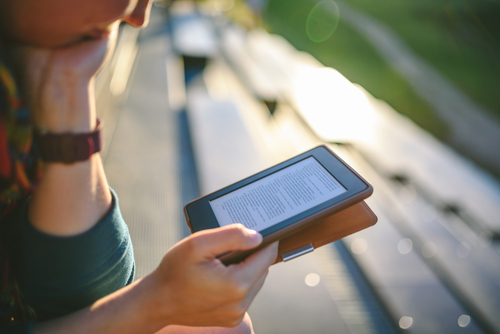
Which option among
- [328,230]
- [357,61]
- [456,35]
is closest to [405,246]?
[328,230]

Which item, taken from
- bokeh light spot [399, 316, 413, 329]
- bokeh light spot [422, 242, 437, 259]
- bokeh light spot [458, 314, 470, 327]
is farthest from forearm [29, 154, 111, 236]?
bokeh light spot [422, 242, 437, 259]

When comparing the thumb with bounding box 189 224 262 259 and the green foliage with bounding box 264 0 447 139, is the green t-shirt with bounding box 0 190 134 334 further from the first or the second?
the green foliage with bounding box 264 0 447 139

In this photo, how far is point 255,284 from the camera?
57 centimetres

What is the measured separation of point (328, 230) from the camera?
2.26ft

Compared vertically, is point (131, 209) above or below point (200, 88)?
above

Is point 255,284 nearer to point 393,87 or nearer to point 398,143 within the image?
point 398,143

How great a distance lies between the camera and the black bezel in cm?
65

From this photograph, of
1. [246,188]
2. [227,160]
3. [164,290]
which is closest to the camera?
[164,290]

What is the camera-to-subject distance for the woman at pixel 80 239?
0.44m

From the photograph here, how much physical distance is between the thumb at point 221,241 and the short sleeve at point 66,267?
172 millimetres

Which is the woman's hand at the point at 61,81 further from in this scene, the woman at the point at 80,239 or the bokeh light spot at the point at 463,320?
the bokeh light spot at the point at 463,320

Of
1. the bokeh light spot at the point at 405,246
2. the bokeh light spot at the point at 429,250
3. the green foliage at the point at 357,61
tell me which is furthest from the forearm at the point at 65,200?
the green foliage at the point at 357,61

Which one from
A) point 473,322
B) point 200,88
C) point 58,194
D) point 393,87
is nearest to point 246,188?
point 58,194

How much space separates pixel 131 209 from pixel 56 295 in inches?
50.2
